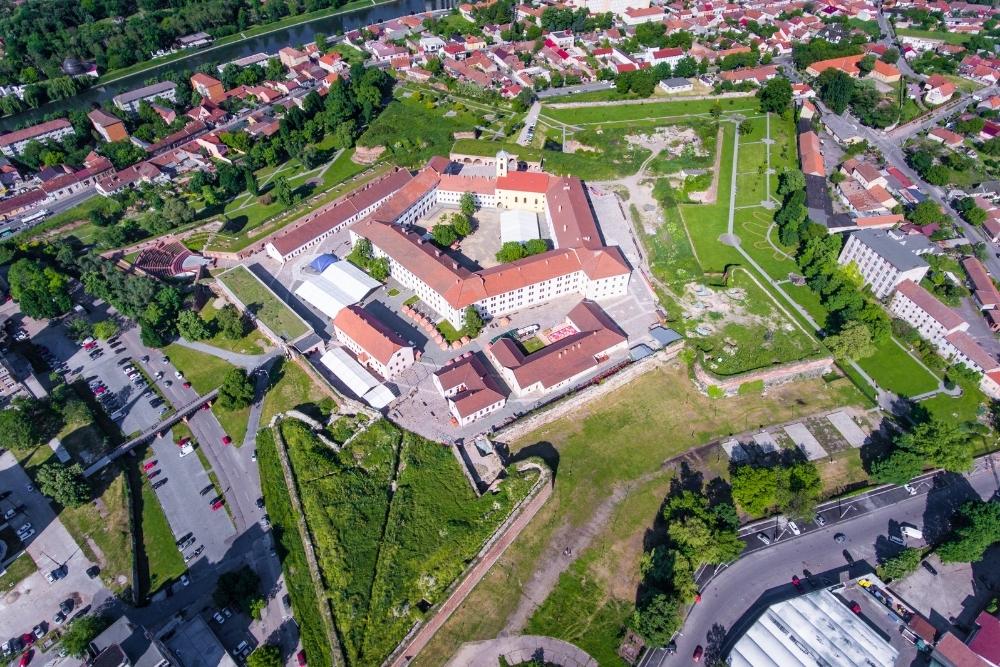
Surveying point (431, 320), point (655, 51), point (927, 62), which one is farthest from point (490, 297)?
point (927, 62)

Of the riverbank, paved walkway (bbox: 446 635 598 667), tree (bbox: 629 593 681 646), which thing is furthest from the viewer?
the riverbank

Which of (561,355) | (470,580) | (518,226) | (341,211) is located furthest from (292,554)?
(341,211)

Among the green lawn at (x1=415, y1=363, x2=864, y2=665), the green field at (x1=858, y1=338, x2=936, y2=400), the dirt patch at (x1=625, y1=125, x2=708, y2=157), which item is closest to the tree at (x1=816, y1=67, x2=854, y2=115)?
the dirt patch at (x1=625, y1=125, x2=708, y2=157)

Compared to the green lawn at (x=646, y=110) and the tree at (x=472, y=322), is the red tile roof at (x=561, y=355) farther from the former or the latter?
the green lawn at (x=646, y=110)

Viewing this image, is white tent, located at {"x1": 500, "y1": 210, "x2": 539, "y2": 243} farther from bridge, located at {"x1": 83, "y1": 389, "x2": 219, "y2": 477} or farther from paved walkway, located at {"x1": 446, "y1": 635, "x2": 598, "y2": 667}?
paved walkway, located at {"x1": 446, "y1": 635, "x2": 598, "y2": 667}

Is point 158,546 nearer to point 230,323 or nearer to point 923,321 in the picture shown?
point 230,323

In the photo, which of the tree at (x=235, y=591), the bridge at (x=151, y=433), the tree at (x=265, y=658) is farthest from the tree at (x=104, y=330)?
the tree at (x=265, y=658)
